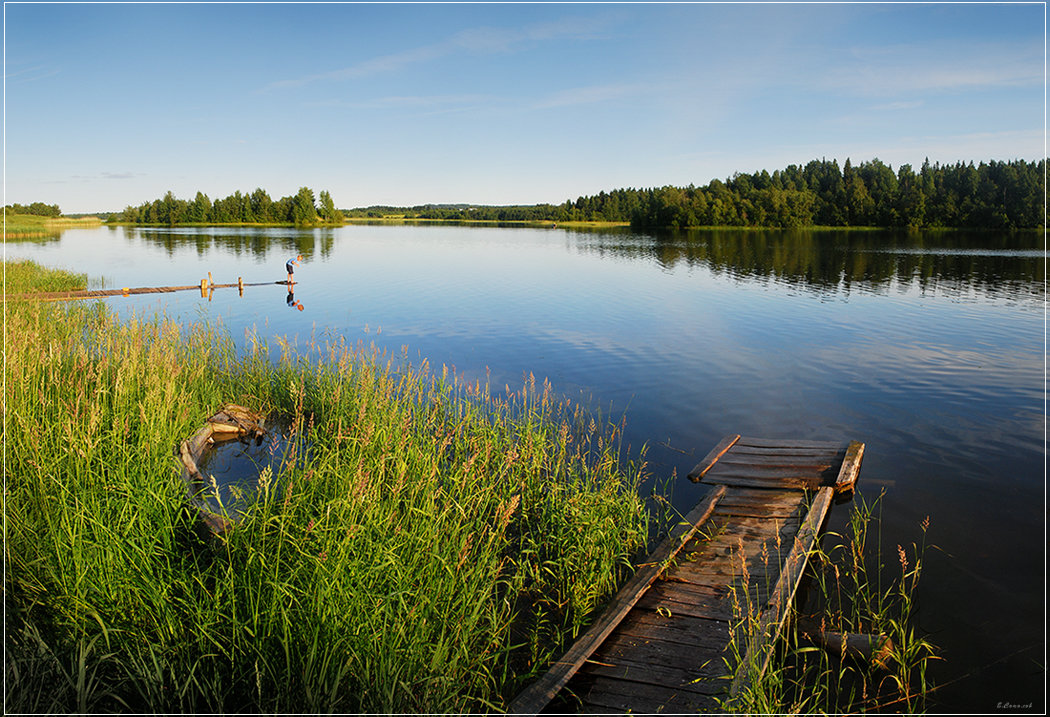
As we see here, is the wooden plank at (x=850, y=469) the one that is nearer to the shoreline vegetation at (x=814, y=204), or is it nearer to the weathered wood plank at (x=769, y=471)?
the weathered wood plank at (x=769, y=471)

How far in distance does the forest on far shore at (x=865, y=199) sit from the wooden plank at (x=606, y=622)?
122 metres

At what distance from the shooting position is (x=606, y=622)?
5.78 m

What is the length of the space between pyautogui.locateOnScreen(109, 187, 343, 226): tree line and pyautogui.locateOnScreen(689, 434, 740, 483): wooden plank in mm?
164300

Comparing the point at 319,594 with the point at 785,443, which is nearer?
the point at 319,594

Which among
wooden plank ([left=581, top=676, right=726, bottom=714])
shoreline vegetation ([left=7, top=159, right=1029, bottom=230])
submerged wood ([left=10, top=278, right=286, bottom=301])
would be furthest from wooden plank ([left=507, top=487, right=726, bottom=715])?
shoreline vegetation ([left=7, top=159, right=1029, bottom=230])

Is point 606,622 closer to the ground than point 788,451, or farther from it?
closer to the ground

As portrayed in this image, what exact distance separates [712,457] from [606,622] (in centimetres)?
568

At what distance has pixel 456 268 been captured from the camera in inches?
1868

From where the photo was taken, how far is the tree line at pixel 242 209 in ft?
520

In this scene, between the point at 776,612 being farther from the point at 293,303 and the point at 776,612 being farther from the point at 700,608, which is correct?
the point at 293,303

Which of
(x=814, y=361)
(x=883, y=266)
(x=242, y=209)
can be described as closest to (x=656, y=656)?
(x=814, y=361)

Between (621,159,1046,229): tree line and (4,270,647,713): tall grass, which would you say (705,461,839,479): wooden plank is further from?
(621,159,1046,229): tree line

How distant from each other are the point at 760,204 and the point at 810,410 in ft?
434

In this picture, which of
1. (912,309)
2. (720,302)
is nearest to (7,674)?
(720,302)
